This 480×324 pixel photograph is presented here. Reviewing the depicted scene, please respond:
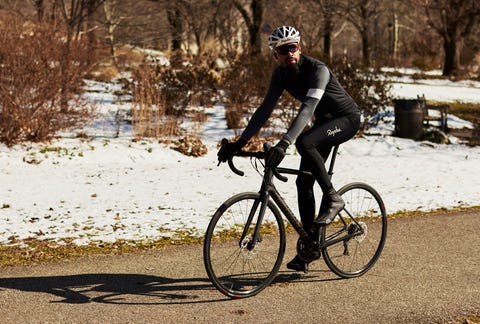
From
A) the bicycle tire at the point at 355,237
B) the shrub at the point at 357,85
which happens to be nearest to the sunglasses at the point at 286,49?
the bicycle tire at the point at 355,237

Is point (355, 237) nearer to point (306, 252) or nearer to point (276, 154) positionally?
point (306, 252)

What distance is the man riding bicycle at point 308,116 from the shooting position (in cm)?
487

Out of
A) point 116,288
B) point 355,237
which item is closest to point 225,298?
point 116,288

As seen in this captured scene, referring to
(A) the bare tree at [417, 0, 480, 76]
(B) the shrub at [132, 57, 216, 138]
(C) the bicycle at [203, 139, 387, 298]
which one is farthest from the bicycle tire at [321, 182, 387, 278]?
(A) the bare tree at [417, 0, 480, 76]

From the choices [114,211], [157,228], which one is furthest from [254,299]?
[114,211]

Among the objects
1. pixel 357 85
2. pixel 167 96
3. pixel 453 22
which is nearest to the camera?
pixel 167 96

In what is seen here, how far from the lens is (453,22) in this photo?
93.6 feet

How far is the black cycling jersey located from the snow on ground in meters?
2.38

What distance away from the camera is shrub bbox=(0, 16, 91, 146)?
10961 mm

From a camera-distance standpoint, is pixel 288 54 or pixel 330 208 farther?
pixel 330 208

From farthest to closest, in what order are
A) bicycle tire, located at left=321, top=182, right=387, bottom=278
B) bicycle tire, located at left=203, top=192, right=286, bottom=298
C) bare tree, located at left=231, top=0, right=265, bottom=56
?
bare tree, located at left=231, top=0, right=265, bottom=56, bicycle tire, located at left=321, top=182, right=387, bottom=278, bicycle tire, located at left=203, top=192, right=286, bottom=298

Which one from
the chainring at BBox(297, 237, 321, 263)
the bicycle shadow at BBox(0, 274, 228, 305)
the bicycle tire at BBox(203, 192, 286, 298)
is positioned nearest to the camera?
the bicycle tire at BBox(203, 192, 286, 298)

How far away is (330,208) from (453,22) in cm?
2543

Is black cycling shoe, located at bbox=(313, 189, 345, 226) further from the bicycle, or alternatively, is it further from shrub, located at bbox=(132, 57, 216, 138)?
shrub, located at bbox=(132, 57, 216, 138)
